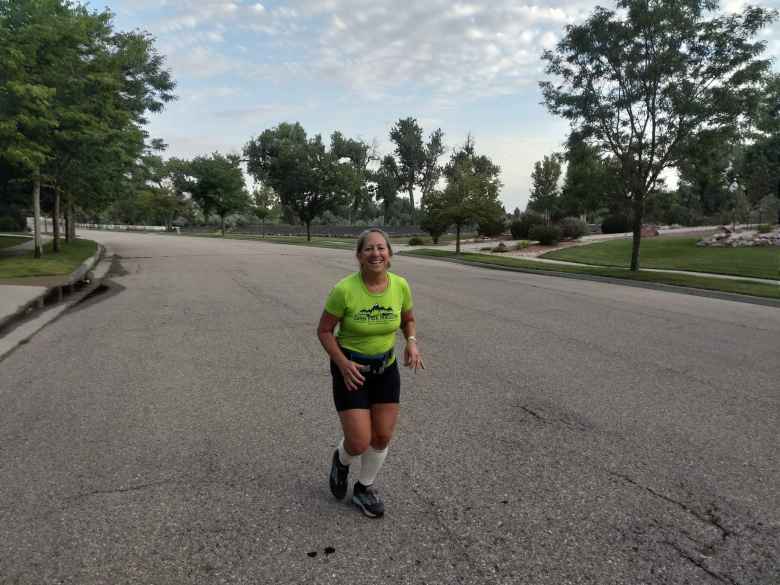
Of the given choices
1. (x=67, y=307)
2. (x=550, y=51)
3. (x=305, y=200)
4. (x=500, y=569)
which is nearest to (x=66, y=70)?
(x=67, y=307)

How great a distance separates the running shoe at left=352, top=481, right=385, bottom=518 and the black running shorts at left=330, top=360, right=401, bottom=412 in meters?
0.49

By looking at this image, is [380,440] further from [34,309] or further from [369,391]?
[34,309]

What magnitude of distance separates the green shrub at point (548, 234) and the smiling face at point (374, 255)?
31362 mm

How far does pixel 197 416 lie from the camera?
4621 millimetres

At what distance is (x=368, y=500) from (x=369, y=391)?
61 centimetres

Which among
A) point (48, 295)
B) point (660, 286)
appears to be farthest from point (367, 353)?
point (660, 286)

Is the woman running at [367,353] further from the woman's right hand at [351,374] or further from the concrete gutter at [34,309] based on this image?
the concrete gutter at [34,309]

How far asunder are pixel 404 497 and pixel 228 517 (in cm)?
99

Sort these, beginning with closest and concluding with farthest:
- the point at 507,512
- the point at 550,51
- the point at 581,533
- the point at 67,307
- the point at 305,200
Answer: the point at 581,533
the point at 507,512
the point at 67,307
the point at 550,51
the point at 305,200

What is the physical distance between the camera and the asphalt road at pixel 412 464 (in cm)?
268

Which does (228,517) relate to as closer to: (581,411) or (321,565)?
(321,565)

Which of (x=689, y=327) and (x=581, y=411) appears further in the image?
(x=689, y=327)

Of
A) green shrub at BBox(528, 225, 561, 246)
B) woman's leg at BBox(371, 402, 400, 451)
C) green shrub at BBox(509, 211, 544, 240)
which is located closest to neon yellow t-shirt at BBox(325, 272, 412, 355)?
woman's leg at BBox(371, 402, 400, 451)

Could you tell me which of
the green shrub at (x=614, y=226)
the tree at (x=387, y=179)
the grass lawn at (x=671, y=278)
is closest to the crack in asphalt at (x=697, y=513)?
the grass lawn at (x=671, y=278)
